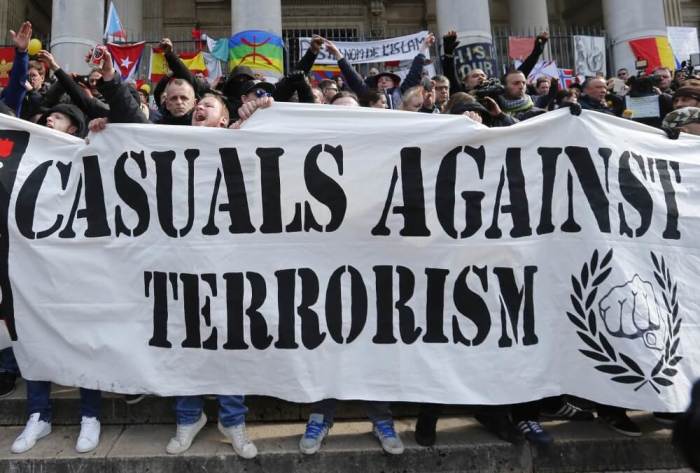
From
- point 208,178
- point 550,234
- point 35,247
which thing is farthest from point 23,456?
point 550,234

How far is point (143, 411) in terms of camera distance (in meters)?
3.34

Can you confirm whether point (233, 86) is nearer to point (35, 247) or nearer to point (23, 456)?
point (35, 247)

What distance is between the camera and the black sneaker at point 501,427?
3015 mm

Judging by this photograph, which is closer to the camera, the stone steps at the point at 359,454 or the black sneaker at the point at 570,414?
the stone steps at the point at 359,454

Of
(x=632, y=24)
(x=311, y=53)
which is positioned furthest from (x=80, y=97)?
(x=632, y=24)

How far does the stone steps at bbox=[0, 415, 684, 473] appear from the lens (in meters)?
2.88

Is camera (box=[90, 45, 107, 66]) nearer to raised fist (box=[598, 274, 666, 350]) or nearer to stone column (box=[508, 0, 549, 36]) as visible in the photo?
raised fist (box=[598, 274, 666, 350])

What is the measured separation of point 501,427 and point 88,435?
2435 mm

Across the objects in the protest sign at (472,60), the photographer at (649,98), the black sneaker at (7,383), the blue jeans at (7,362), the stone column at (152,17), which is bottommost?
the black sneaker at (7,383)

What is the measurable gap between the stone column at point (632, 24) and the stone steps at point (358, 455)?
12.6 metres

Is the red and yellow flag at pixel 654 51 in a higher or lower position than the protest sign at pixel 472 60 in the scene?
higher

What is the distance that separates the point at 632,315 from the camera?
115 inches

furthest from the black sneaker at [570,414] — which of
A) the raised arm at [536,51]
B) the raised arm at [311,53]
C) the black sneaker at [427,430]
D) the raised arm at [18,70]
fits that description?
the raised arm at [18,70]

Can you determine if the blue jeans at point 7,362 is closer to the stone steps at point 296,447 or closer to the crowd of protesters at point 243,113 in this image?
the crowd of protesters at point 243,113
